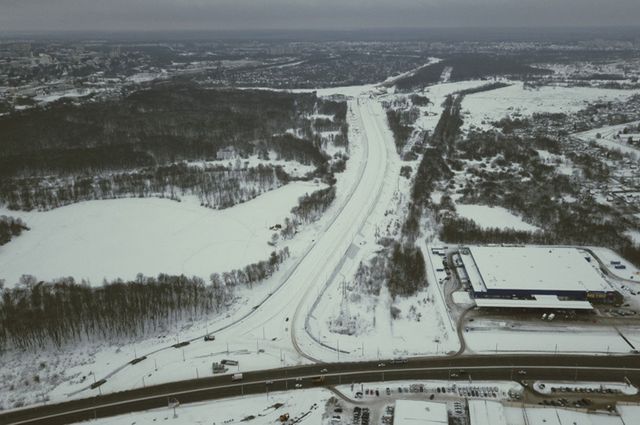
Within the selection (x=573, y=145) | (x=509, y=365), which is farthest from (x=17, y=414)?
(x=573, y=145)

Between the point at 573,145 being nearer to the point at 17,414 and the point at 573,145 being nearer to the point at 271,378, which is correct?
the point at 271,378

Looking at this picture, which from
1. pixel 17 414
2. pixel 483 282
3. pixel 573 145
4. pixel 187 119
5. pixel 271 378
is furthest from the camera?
pixel 187 119

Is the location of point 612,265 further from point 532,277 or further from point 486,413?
point 486,413

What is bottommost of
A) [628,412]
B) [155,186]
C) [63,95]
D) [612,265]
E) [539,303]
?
[628,412]

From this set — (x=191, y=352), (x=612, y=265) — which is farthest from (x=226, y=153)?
(x=612, y=265)

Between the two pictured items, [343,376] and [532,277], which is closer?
[343,376]
